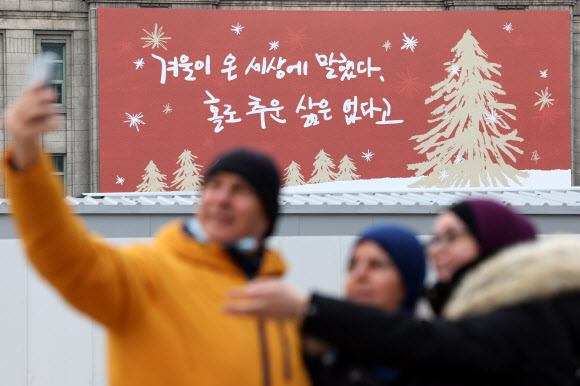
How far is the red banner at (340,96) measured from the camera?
66.6 ft

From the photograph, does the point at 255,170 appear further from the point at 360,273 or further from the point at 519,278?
the point at 519,278

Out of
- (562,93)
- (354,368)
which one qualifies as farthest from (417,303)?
(562,93)

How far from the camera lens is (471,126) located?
21250 millimetres

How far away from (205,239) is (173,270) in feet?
0.37

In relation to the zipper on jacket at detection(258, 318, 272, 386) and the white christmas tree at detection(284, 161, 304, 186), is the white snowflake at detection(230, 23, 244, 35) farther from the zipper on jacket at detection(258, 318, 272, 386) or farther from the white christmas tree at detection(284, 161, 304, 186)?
the zipper on jacket at detection(258, 318, 272, 386)

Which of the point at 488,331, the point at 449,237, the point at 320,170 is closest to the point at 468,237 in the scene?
the point at 449,237

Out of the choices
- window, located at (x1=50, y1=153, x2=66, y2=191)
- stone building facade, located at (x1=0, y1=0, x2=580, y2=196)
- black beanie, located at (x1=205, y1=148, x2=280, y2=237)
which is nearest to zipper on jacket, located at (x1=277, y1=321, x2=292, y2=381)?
black beanie, located at (x1=205, y1=148, x2=280, y2=237)

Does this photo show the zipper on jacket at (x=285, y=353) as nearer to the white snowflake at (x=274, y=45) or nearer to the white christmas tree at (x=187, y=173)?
the white christmas tree at (x=187, y=173)

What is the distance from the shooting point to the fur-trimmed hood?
7.02 ft

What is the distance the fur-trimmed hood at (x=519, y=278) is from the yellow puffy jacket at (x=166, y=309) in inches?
15.0

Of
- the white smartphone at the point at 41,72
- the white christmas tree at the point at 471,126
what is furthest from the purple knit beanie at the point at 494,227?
the white christmas tree at the point at 471,126

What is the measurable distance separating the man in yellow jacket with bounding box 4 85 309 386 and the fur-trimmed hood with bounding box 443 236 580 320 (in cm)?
38

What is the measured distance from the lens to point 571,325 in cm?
216

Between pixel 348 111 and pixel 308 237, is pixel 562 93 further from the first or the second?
pixel 308 237
